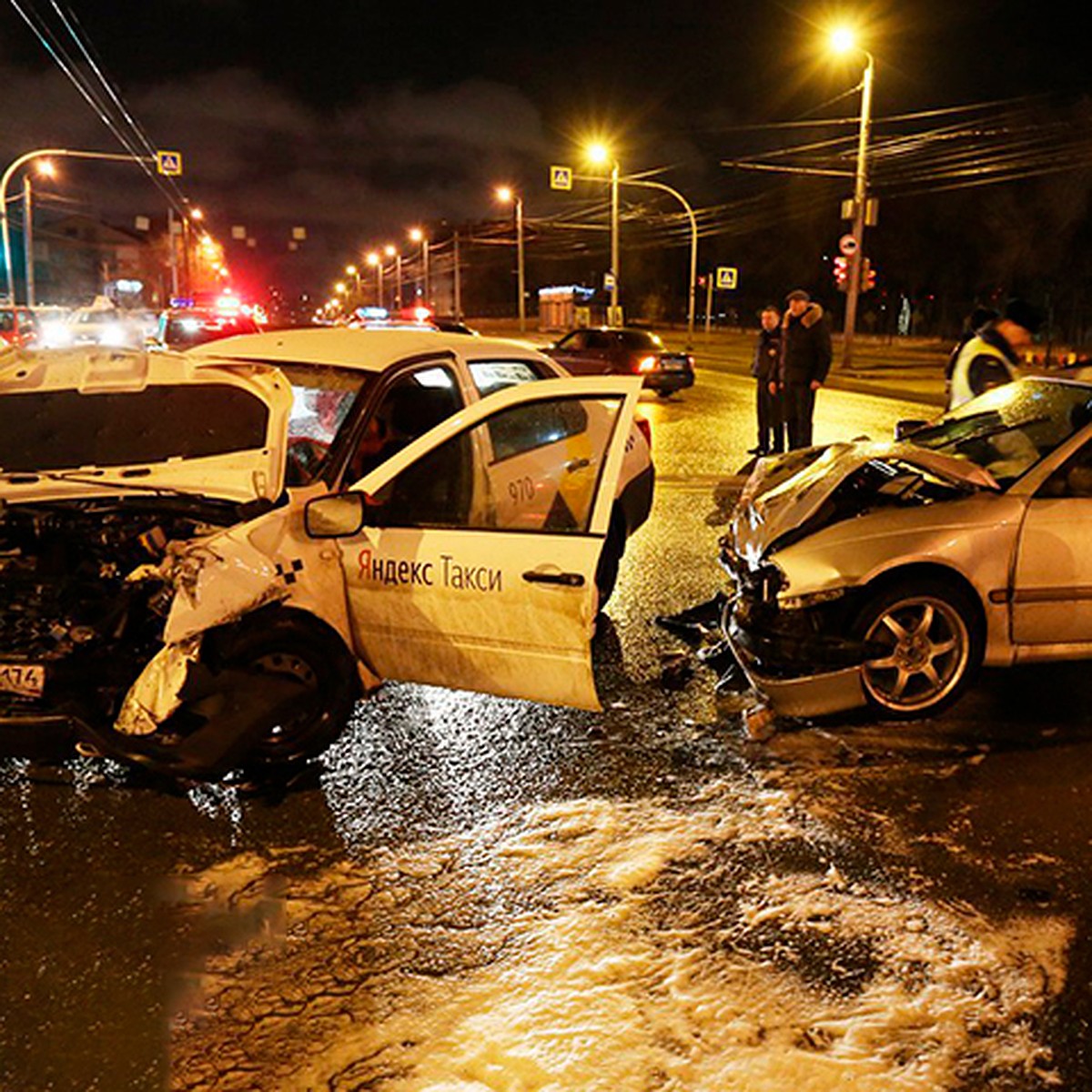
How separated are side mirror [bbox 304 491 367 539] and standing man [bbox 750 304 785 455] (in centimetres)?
784

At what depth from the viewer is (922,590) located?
4680mm

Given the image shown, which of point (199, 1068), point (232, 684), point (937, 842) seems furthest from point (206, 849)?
point (937, 842)

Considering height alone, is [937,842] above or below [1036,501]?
below

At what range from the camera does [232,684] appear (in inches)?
161

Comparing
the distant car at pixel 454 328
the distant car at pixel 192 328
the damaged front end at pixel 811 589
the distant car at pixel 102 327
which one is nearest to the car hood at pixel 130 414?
the damaged front end at pixel 811 589

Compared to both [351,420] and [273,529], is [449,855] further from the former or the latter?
[351,420]

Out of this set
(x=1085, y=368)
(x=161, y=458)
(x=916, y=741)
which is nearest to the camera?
(x=916, y=741)

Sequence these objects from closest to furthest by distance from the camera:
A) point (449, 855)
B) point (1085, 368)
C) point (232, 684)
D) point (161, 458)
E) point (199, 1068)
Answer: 1. point (199, 1068)
2. point (449, 855)
3. point (232, 684)
4. point (161, 458)
5. point (1085, 368)

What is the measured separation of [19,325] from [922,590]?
81.8 feet

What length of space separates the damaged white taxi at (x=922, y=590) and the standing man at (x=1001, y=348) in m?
2.04

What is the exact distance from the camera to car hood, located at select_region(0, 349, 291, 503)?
4.84 m

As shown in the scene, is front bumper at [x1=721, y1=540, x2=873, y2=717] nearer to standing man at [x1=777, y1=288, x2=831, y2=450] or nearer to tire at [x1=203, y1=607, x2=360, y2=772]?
tire at [x1=203, y1=607, x2=360, y2=772]

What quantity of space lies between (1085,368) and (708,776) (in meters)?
3.35

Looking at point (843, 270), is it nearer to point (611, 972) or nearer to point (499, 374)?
point (499, 374)
